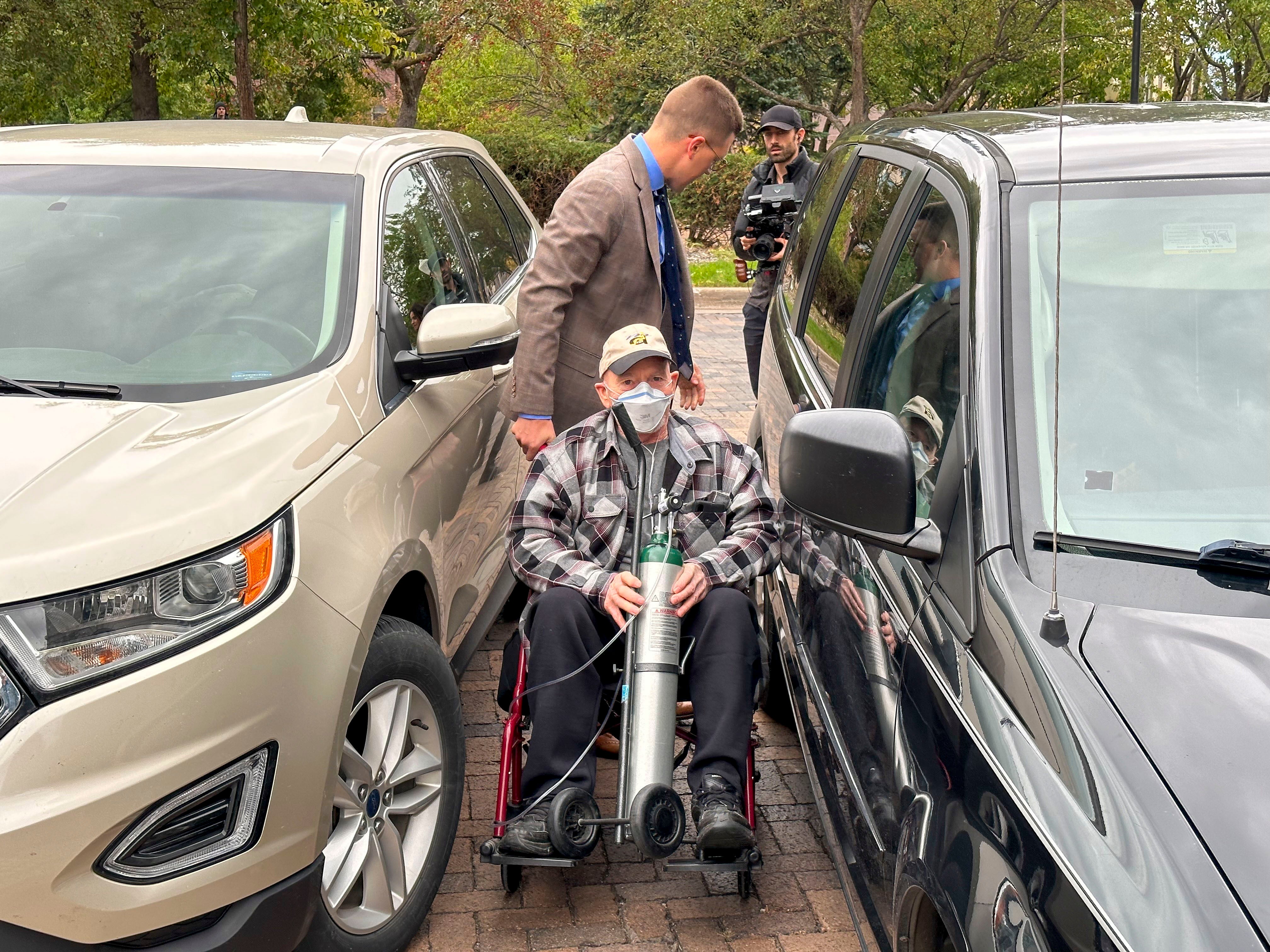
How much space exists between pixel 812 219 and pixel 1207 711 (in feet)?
9.97

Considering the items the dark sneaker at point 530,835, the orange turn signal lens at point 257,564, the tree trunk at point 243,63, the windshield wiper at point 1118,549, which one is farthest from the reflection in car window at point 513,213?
the tree trunk at point 243,63

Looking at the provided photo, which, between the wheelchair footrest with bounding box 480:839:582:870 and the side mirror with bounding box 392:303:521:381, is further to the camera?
the side mirror with bounding box 392:303:521:381

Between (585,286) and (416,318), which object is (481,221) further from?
(416,318)

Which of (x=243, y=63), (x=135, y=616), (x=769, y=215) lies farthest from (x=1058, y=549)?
(x=243, y=63)

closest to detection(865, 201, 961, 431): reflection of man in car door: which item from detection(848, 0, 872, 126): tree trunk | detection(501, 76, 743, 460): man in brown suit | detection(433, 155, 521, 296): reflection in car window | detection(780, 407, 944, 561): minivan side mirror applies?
detection(780, 407, 944, 561): minivan side mirror

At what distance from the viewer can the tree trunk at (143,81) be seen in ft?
61.5

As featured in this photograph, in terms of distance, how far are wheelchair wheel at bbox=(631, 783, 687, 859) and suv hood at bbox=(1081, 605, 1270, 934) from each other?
1.24 meters

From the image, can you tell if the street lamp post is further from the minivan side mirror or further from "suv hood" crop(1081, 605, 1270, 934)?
"suv hood" crop(1081, 605, 1270, 934)

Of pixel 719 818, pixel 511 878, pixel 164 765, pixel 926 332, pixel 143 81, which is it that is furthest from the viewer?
pixel 143 81

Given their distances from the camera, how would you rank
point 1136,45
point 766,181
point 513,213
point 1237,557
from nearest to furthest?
point 1237,557 < point 1136,45 < point 513,213 < point 766,181

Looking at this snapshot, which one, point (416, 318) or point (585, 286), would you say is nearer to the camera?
point (416, 318)

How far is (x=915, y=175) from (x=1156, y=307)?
100cm

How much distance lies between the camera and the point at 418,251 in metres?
3.92

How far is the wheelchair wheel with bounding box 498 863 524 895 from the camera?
3320 millimetres
